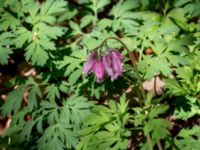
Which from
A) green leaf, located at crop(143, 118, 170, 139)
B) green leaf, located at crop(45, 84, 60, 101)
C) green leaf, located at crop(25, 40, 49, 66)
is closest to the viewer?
green leaf, located at crop(143, 118, 170, 139)

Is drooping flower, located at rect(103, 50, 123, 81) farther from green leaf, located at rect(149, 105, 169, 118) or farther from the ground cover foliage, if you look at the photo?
green leaf, located at rect(149, 105, 169, 118)

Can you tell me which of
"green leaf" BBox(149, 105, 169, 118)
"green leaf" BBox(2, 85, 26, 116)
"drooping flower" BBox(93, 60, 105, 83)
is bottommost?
"green leaf" BBox(149, 105, 169, 118)

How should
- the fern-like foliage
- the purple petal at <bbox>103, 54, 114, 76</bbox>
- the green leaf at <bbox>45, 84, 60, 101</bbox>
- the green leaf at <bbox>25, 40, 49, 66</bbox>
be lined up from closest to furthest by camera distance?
the purple petal at <bbox>103, 54, 114, 76</bbox> < the fern-like foliage < the green leaf at <bbox>25, 40, 49, 66</bbox> < the green leaf at <bbox>45, 84, 60, 101</bbox>

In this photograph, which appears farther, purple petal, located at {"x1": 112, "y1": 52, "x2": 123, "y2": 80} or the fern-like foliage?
the fern-like foliage

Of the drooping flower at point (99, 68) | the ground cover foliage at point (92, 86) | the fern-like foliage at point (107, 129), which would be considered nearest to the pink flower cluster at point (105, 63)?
the drooping flower at point (99, 68)

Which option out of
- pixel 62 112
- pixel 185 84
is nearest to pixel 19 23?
pixel 62 112

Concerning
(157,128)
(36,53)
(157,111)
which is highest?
(36,53)

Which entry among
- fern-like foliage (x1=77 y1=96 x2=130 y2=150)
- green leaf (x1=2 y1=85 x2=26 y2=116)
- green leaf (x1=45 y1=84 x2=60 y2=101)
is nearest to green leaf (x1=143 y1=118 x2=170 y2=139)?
fern-like foliage (x1=77 y1=96 x2=130 y2=150)

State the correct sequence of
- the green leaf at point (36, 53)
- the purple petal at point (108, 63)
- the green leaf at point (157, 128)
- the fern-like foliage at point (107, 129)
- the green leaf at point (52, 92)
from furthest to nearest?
the green leaf at point (52, 92)
the green leaf at point (36, 53)
the fern-like foliage at point (107, 129)
the purple petal at point (108, 63)
the green leaf at point (157, 128)

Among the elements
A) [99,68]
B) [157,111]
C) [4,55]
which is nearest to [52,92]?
[4,55]

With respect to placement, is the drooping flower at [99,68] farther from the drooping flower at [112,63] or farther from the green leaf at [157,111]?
the green leaf at [157,111]

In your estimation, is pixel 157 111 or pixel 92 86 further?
pixel 92 86

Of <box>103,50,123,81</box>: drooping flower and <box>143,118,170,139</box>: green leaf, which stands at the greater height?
<box>103,50,123,81</box>: drooping flower

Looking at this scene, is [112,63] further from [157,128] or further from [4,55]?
[4,55]
